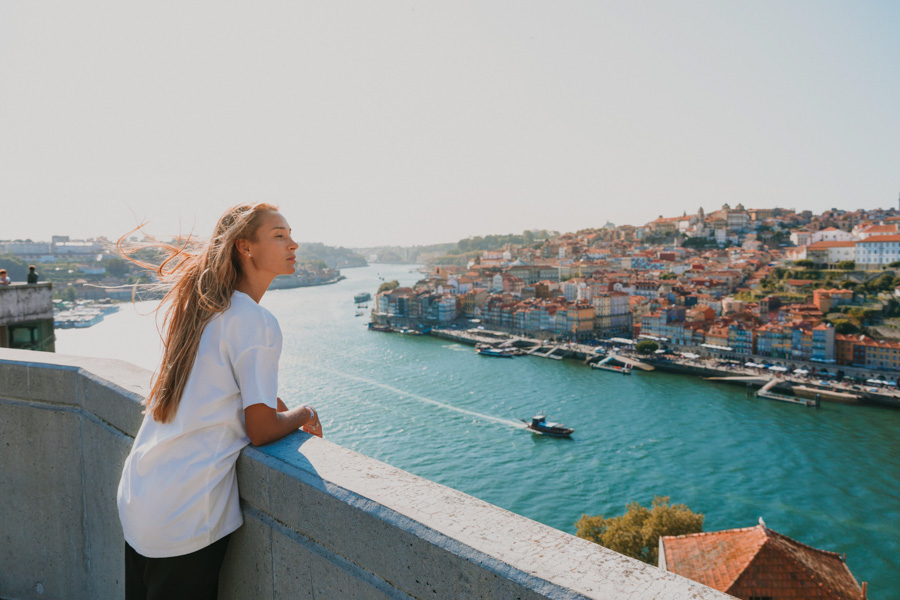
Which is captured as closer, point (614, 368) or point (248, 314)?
point (248, 314)

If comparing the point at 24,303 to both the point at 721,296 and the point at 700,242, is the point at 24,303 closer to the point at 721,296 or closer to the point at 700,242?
the point at 721,296

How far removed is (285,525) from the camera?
53 cm

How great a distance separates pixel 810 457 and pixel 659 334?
34.2 feet

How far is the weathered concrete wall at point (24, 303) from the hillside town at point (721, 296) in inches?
678

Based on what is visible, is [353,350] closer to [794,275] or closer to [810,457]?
[810,457]

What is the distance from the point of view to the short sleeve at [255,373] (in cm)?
54

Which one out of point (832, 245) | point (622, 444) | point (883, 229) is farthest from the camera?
point (883, 229)

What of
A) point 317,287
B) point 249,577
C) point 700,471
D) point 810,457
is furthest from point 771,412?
point 317,287

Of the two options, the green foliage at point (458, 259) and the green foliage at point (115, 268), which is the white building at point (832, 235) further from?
the green foliage at point (115, 268)

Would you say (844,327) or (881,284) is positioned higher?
(881,284)

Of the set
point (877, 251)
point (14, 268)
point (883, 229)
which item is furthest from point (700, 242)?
point (14, 268)

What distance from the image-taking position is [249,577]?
571mm

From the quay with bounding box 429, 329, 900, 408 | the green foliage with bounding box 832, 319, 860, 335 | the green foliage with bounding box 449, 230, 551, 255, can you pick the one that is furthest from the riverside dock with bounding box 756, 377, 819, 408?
the green foliage with bounding box 449, 230, 551, 255

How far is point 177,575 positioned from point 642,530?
210 inches
